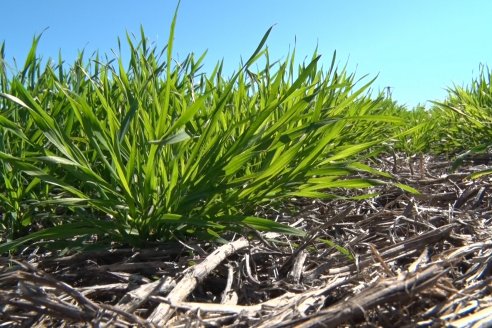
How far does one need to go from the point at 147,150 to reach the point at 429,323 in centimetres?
63

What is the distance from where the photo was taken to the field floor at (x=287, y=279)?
73 cm

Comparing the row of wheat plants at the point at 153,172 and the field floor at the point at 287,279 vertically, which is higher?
the row of wheat plants at the point at 153,172

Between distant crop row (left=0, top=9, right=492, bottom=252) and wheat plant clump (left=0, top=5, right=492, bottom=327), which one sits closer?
wheat plant clump (left=0, top=5, right=492, bottom=327)

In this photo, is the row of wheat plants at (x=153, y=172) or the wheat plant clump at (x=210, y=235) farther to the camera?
the row of wheat plants at (x=153, y=172)

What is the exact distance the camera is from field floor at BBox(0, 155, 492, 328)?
73 cm

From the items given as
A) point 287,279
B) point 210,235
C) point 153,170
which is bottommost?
point 287,279

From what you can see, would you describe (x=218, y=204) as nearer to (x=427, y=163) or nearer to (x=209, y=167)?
(x=209, y=167)

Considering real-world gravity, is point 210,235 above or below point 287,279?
above

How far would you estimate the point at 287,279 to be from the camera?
94 centimetres

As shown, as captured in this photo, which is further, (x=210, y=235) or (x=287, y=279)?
(x=210, y=235)

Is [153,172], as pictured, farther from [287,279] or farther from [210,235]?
[287,279]

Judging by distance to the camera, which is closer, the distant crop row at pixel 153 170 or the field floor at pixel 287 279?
the field floor at pixel 287 279

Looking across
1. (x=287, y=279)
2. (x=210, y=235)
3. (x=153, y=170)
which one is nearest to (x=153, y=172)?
(x=153, y=170)

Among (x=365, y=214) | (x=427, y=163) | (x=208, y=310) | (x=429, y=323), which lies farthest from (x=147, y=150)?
(x=427, y=163)
